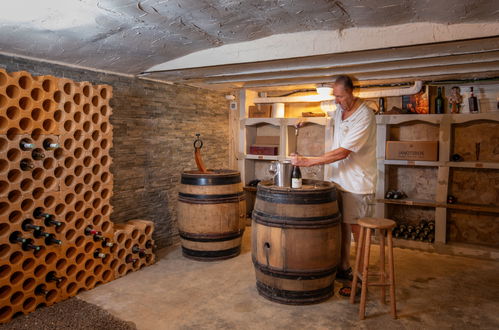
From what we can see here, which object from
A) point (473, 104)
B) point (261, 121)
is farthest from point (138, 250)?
point (473, 104)

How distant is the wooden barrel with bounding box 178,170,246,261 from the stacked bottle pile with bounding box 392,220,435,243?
7.22 feet

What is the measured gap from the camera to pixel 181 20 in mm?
2557

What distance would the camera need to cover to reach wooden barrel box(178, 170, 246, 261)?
3873mm

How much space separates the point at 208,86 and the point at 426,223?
3.48 m

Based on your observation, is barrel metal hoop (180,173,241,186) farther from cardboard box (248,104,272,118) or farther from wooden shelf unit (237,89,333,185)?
cardboard box (248,104,272,118)

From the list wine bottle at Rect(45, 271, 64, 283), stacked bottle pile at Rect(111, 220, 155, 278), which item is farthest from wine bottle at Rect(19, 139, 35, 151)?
stacked bottle pile at Rect(111, 220, 155, 278)

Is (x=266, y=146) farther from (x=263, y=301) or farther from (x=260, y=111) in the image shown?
(x=263, y=301)

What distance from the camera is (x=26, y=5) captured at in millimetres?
2221

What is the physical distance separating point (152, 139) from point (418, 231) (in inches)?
139

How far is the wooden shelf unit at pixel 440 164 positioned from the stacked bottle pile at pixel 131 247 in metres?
2.89

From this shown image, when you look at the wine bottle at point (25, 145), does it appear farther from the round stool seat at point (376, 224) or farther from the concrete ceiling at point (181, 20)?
the round stool seat at point (376, 224)

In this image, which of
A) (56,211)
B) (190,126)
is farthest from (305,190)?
(190,126)

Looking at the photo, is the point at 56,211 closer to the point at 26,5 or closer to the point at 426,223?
the point at 26,5

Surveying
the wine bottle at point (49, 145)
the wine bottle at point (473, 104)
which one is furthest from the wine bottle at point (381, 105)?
the wine bottle at point (49, 145)
